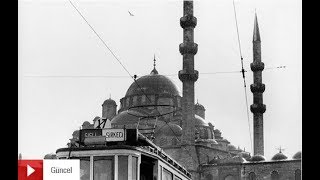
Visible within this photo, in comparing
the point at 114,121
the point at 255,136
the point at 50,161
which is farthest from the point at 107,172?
the point at 114,121

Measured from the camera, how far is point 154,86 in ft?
147

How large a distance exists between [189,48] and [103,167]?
26276 mm

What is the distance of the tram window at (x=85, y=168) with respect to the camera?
6850 mm

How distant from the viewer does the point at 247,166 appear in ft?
120

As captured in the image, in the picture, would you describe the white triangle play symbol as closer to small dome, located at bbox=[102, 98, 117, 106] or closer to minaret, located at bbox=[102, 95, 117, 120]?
minaret, located at bbox=[102, 95, 117, 120]

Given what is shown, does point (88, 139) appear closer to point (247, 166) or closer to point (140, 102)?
point (247, 166)

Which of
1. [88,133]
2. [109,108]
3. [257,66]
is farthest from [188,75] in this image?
[88,133]

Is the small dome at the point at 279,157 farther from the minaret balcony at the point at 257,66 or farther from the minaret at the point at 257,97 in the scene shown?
the minaret balcony at the point at 257,66

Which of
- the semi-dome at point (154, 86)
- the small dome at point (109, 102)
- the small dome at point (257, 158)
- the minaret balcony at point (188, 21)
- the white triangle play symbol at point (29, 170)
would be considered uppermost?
the minaret balcony at point (188, 21)

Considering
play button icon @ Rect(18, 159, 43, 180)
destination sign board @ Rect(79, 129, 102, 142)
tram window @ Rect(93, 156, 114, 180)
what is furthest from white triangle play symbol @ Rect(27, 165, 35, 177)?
destination sign board @ Rect(79, 129, 102, 142)

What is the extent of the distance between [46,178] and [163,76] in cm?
4110

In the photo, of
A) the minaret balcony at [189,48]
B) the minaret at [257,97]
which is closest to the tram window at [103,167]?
the minaret balcony at [189,48]

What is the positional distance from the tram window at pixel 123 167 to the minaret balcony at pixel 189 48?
26194 mm

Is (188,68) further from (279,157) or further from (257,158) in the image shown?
(279,157)
